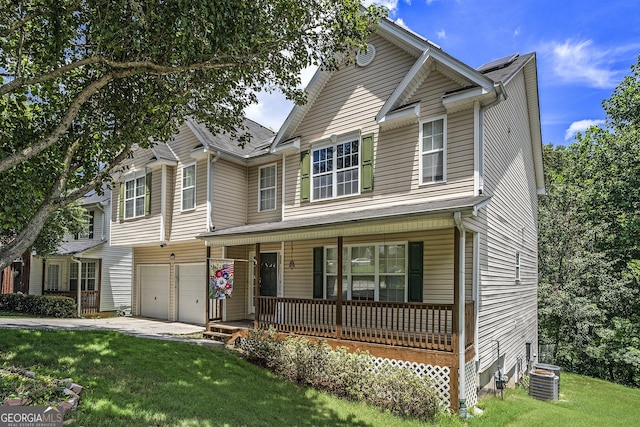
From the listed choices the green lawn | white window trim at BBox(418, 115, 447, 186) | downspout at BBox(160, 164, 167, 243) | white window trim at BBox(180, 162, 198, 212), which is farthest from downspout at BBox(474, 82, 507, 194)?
downspout at BBox(160, 164, 167, 243)

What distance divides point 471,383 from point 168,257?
13350 millimetres

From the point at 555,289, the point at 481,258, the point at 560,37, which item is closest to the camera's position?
the point at 481,258

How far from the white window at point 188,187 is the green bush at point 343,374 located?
6482 millimetres

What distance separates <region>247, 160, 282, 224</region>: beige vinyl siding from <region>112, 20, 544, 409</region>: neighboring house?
62mm

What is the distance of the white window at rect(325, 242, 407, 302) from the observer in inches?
426

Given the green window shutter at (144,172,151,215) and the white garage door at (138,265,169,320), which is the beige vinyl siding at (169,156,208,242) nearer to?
the green window shutter at (144,172,151,215)

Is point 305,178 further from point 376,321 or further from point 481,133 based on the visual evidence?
point 481,133

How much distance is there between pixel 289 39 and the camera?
349 inches

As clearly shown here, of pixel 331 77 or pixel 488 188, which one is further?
pixel 331 77

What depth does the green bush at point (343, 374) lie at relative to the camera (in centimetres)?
817

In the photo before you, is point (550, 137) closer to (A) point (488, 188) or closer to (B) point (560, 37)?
(B) point (560, 37)

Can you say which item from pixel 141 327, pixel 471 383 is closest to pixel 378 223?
pixel 471 383

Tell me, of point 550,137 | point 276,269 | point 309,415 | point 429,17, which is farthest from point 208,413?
point 550,137

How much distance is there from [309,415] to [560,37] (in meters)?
20.2
